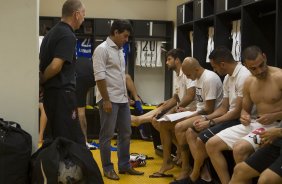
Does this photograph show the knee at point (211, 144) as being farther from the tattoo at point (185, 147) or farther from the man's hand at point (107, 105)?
the man's hand at point (107, 105)

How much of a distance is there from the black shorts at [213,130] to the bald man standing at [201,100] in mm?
325

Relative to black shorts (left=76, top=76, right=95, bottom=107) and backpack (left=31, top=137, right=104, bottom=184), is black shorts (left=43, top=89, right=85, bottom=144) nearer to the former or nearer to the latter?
backpack (left=31, top=137, right=104, bottom=184)

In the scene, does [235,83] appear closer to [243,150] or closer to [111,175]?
[243,150]

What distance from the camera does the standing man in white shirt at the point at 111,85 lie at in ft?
13.9

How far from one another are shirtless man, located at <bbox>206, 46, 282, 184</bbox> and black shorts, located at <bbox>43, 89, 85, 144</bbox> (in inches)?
47.4

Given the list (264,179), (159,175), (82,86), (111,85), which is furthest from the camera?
(82,86)

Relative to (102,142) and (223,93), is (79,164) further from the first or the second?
(223,93)

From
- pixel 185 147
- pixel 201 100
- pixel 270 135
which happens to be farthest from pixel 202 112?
pixel 270 135

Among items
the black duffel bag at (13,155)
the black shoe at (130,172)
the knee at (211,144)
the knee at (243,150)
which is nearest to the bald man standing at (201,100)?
the black shoe at (130,172)

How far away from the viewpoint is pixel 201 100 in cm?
462

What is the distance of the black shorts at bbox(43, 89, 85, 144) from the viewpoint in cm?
327

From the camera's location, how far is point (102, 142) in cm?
443

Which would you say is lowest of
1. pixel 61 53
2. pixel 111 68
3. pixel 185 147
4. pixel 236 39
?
pixel 185 147

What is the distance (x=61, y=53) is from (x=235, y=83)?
5.64ft
